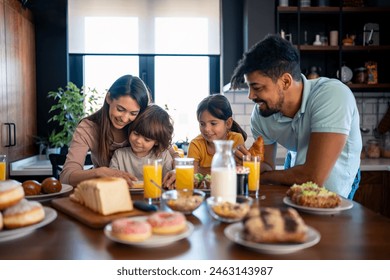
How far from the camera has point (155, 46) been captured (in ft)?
13.9

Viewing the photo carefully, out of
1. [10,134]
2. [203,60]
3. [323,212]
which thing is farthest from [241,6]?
[323,212]

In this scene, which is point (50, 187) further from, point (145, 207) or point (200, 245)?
point (200, 245)

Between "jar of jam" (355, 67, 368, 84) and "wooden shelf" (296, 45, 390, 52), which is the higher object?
"wooden shelf" (296, 45, 390, 52)

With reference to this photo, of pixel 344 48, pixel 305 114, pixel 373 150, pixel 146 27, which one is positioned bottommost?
pixel 373 150

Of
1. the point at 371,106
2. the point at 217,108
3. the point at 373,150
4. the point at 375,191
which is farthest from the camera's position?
the point at 371,106

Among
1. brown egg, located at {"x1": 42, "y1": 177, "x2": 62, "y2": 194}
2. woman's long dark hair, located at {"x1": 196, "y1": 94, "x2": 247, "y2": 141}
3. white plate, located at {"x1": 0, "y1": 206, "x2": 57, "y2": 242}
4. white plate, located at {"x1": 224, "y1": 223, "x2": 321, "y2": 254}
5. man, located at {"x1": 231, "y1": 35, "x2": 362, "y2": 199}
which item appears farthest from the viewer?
woman's long dark hair, located at {"x1": 196, "y1": 94, "x2": 247, "y2": 141}

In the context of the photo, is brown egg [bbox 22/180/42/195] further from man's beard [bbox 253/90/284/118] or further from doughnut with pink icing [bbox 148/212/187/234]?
man's beard [bbox 253/90/284/118]

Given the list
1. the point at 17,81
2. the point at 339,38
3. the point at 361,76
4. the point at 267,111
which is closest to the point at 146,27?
the point at 17,81

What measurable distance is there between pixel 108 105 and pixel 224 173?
3.74 feet

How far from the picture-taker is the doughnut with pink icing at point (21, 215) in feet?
3.32

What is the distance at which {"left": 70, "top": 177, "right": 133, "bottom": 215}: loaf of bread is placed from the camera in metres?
1.17

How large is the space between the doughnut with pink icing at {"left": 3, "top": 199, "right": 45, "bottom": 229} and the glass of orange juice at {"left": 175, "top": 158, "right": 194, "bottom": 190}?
580 millimetres

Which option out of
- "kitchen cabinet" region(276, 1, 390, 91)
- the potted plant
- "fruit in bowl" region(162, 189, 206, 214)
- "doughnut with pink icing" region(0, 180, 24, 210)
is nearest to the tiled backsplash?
"kitchen cabinet" region(276, 1, 390, 91)
